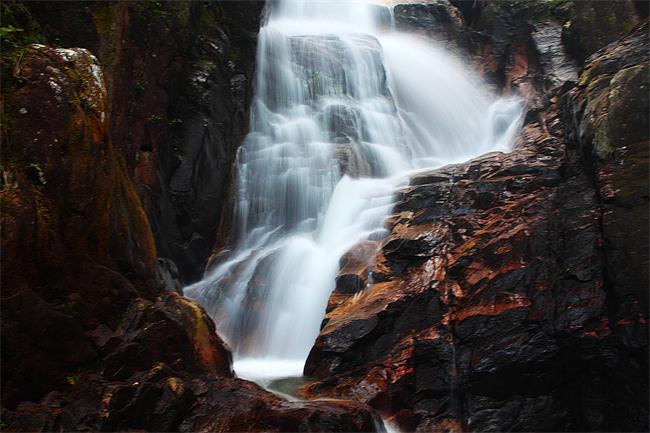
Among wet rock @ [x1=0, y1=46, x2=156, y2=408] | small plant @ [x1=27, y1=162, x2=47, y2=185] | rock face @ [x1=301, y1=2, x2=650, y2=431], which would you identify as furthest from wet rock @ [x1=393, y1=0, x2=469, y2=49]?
small plant @ [x1=27, y1=162, x2=47, y2=185]

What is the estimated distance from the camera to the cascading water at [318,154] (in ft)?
34.0

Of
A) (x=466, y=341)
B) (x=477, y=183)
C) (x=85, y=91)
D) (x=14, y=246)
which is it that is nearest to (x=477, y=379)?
(x=466, y=341)

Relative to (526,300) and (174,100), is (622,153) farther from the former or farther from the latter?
(174,100)

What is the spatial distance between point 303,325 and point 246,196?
4.61 metres

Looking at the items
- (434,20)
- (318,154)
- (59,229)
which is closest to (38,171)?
(59,229)

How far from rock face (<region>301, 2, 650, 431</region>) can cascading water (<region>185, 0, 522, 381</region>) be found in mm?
1368

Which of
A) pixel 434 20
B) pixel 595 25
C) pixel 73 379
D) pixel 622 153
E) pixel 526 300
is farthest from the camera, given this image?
pixel 434 20

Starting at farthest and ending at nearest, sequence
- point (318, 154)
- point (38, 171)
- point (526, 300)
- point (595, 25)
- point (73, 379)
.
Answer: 1. point (595, 25)
2. point (318, 154)
3. point (526, 300)
4. point (38, 171)
5. point (73, 379)

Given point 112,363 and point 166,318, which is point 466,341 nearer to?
point 166,318

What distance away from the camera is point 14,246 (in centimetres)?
556

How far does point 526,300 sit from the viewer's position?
8.11 metres

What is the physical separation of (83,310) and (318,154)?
29.1ft

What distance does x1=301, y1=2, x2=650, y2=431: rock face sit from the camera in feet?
24.5

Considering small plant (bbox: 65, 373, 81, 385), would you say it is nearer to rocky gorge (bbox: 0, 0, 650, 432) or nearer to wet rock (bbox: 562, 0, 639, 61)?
rocky gorge (bbox: 0, 0, 650, 432)
